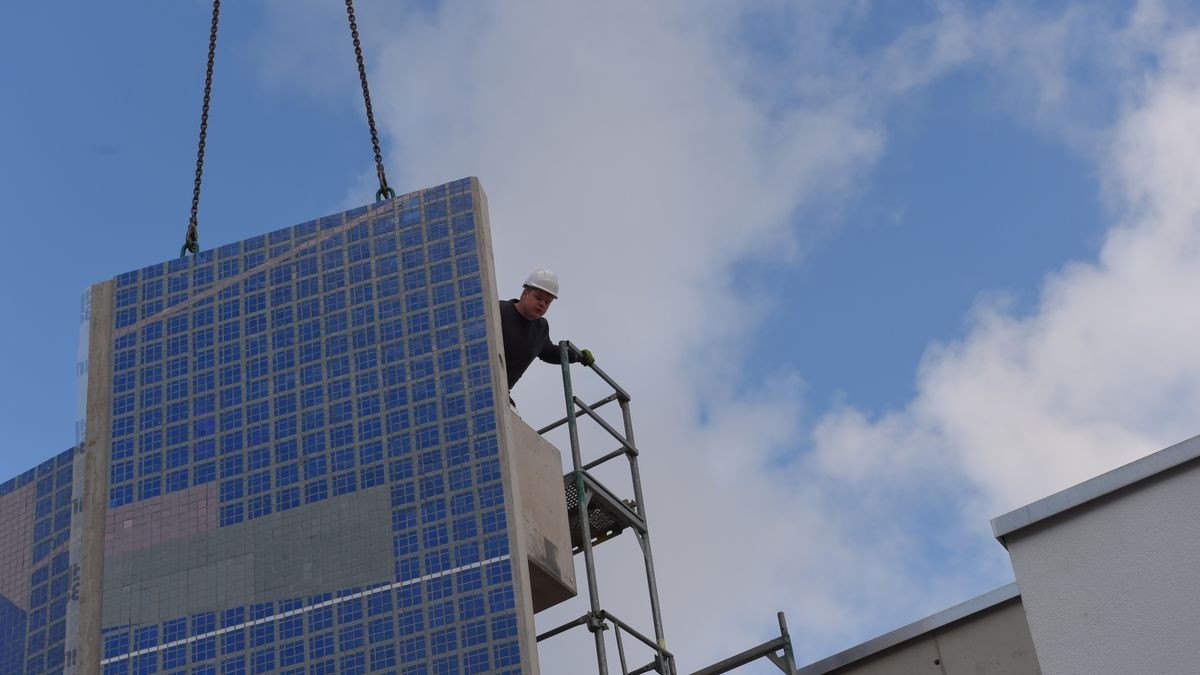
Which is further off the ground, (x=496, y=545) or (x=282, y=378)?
(x=282, y=378)

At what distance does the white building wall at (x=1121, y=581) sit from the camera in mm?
13758

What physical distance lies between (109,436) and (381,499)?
3.04 meters

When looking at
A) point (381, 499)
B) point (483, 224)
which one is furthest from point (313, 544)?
point (483, 224)

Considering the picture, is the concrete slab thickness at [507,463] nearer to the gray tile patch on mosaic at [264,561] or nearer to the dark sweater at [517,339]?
the dark sweater at [517,339]

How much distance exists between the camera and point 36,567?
733 inches

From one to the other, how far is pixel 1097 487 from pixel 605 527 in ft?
23.5

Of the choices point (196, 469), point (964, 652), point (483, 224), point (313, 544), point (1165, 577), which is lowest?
point (1165, 577)

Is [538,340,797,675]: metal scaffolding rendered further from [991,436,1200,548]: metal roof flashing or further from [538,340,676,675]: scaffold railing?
[991,436,1200,548]: metal roof flashing

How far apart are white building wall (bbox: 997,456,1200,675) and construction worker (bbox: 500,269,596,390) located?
6153 mm

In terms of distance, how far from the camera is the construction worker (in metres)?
18.8

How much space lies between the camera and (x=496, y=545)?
16.6 m

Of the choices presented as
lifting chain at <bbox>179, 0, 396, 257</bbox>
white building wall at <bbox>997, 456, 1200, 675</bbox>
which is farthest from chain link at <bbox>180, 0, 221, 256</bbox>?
white building wall at <bbox>997, 456, 1200, 675</bbox>

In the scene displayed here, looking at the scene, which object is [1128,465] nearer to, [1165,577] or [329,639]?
[1165,577]

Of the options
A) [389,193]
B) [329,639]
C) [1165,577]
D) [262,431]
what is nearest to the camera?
[1165,577]
